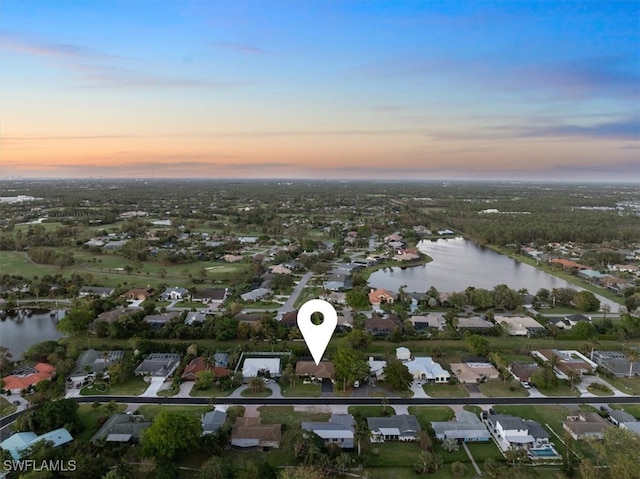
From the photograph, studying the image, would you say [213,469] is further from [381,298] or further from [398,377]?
[381,298]

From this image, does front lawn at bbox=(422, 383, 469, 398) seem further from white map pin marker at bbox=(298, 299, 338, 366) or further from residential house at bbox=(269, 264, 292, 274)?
residential house at bbox=(269, 264, 292, 274)

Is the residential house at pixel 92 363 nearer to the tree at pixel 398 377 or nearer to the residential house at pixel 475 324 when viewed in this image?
the tree at pixel 398 377

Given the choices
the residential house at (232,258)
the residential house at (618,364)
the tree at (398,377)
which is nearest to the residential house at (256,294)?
the residential house at (232,258)

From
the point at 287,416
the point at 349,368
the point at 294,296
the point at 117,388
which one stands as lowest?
the point at 117,388

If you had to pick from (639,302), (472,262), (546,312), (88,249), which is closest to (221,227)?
(88,249)

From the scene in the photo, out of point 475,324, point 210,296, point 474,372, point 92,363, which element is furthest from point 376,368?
point 210,296

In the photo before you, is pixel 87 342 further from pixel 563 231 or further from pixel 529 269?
pixel 563 231
